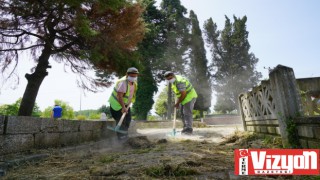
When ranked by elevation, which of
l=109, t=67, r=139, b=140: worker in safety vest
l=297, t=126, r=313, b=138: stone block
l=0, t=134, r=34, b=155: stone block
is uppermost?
l=109, t=67, r=139, b=140: worker in safety vest

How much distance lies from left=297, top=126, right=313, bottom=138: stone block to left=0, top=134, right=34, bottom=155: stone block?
3534mm

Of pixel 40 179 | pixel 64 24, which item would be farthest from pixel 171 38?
pixel 40 179

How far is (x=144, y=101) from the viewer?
24.5m

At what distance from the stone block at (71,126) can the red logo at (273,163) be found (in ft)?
11.4

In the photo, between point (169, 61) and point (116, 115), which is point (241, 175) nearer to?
point (116, 115)

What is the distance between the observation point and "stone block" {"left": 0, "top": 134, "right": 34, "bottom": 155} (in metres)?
2.99

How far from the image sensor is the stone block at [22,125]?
10.1 feet

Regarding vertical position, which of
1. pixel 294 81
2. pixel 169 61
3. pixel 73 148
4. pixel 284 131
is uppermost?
pixel 169 61

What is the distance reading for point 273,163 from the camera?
5.88ft

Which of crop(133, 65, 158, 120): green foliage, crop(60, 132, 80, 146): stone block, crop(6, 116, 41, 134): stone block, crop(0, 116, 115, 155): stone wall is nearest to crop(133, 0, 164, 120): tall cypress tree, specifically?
crop(133, 65, 158, 120): green foliage

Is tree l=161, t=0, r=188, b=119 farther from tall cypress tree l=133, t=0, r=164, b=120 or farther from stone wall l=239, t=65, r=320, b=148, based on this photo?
stone wall l=239, t=65, r=320, b=148

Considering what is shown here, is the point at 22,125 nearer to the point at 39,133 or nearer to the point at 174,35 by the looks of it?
the point at 39,133

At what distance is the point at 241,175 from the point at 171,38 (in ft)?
80.3

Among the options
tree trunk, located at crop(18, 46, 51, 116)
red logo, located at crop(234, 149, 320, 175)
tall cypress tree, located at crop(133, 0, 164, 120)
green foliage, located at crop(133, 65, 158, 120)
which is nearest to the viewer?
red logo, located at crop(234, 149, 320, 175)
